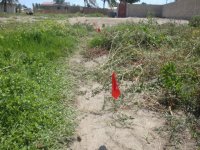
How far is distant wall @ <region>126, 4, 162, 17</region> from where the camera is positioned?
41875 mm

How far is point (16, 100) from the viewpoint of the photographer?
468 cm

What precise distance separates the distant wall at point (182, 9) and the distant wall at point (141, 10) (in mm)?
1959

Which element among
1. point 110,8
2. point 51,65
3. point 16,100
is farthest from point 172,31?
point 110,8

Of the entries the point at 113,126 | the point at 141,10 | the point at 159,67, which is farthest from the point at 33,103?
the point at 141,10

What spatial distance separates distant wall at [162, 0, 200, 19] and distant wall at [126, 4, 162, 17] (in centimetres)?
196

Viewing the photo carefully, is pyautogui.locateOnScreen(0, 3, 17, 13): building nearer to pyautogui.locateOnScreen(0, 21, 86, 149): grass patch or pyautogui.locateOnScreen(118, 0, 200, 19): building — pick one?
pyautogui.locateOnScreen(118, 0, 200, 19): building

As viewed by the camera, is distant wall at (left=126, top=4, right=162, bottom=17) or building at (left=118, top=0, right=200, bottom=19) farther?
distant wall at (left=126, top=4, right=162, bottom=17)

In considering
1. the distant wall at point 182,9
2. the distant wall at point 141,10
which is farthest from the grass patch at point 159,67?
the distant wall at point 141,10

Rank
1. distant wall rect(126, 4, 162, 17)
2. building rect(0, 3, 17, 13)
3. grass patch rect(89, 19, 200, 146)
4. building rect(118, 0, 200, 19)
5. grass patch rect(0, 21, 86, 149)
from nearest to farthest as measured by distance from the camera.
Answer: grass patch rect(0, 21, 86, 149) < grass patch rect(89, 19, 200, 146) < building rect(118, 0, 200, 19) < distant wall rect(126, 4, 162, 17) < building rect(0, 3, 17, 13)

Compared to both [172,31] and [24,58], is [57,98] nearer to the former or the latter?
[24,58]

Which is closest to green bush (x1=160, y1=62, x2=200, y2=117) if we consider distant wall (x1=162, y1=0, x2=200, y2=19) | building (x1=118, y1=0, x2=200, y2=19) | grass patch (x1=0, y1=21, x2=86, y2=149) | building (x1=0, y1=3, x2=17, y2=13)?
grass patch (x1=0, y1=21, x2=86, y2=149)

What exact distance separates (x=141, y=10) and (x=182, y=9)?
9.18 m

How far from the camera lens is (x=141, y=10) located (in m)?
41.8

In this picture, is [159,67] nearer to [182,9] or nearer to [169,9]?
[182,9]
